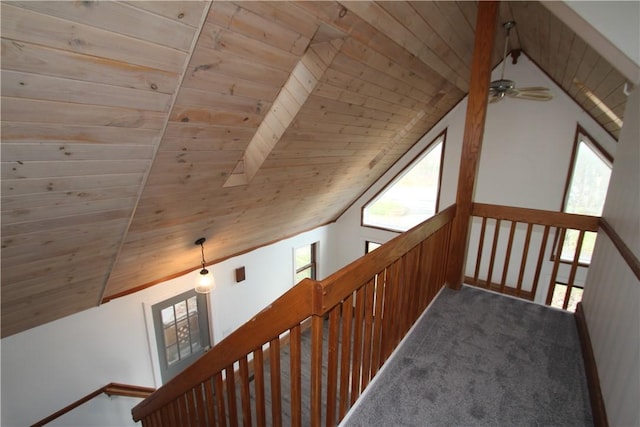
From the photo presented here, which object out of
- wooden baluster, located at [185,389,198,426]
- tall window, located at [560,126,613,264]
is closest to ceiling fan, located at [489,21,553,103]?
tall window, located at [560,126,613,264]

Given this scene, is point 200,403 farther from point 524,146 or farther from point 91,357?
point 524,146

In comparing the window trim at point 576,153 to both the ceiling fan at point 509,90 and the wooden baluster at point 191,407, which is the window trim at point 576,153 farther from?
the wooden baluster at point 191,407

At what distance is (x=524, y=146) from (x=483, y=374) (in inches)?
156

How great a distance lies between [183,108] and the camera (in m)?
1.80

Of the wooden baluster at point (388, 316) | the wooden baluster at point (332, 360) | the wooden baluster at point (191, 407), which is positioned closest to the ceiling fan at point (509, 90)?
the wooden baluster at point (388, 316)

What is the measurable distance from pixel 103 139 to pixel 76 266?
1.56 m

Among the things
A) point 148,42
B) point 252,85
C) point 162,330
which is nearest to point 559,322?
point 252,85

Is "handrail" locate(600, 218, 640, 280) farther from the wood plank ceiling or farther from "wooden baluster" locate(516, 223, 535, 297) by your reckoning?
the wood plank ceiling

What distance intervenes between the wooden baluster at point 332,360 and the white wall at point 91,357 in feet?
10.6

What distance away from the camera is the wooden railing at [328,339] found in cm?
118

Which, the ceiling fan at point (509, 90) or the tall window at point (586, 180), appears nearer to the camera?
the ceiling fan at point (509, 90)

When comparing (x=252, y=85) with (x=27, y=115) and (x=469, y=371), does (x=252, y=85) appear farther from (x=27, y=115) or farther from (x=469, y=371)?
(x=469, y=371)

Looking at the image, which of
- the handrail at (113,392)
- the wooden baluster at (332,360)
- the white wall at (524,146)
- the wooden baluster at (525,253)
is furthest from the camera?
the white wall at (524,146)

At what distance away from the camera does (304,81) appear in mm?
2334
